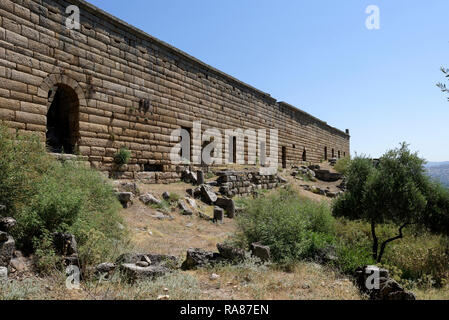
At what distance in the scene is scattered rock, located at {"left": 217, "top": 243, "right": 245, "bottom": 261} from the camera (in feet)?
15.6

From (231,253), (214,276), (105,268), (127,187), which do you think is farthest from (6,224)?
(127,187)

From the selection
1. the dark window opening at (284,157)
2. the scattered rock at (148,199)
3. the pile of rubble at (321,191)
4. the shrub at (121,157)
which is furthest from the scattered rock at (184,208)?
the dark window opening at (284,157)

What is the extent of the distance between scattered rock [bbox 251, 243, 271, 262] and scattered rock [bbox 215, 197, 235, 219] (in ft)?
16.1

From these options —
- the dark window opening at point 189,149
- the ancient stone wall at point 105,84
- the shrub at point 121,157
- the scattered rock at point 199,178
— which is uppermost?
the ancient stone wall at point 105,84

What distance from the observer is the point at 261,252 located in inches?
194

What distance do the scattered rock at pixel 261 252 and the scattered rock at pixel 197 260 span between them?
0.63 metres

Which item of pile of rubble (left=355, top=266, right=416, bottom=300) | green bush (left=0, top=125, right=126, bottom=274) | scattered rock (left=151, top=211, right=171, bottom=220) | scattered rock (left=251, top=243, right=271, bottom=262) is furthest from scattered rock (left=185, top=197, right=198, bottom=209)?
pile of rubble (left=355, top=266, right=416, bottom=300)

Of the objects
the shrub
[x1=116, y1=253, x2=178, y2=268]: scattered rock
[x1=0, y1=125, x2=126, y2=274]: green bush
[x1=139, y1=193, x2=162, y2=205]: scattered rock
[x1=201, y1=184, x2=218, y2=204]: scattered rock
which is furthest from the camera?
[x1=201, y1=184, x2=218, y2=204]: scattered rock

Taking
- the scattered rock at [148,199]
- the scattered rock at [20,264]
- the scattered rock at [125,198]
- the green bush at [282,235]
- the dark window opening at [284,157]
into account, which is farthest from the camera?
the dark window opening at [284,157]

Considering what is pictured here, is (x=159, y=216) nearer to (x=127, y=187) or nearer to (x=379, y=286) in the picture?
(x=127, y=187)

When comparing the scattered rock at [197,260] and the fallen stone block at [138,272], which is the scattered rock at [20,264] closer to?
the fallen stone block at [138,272]

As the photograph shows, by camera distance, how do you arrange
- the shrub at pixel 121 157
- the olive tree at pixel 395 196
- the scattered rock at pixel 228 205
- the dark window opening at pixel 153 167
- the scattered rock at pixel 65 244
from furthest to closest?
the dark window opening at pixel 153 167
the scattered rock at pixel 228 205
the shrub at pixel 121 157
the olive tree at pixel 395 196
the scattered rock at pixel 65 244

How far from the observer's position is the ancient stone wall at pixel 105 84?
23.6ft

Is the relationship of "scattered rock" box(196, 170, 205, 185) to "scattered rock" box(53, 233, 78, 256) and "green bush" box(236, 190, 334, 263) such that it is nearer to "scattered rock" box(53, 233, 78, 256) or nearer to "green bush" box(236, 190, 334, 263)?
"green bush" box(236, 190, 334, 263)
